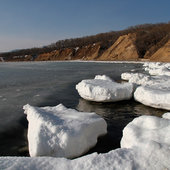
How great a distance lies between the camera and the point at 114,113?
6375 mm

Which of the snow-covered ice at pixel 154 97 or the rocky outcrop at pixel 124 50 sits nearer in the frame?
the snow-covered ice at pixel 154 97

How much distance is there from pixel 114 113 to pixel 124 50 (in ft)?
164

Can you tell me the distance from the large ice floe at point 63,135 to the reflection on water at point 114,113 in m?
0.28

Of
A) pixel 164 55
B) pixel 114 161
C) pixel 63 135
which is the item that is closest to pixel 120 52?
pixel 164 55

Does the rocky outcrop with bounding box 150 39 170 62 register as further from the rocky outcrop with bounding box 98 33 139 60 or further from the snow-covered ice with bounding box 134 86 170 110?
the snow-covered ice with bounding box 134 86 170 110

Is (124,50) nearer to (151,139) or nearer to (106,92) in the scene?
(106,92)

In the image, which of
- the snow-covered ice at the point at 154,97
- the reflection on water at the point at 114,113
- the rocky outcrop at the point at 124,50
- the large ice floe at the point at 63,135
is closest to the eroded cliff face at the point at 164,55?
the rocky outcrop at the point at 124,50

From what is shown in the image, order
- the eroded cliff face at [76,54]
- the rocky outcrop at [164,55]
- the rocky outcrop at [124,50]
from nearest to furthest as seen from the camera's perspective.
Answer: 1. the rocky outcrop at [164,55]
2. the rocky outcrop at [124,50]
3. the eroded cliff face at [76,54]

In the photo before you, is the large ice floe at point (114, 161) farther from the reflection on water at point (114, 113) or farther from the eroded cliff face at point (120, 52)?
the eroded cliff face at point (120, 52)

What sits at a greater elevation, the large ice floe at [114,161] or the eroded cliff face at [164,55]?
the large ice floe at [114,161]

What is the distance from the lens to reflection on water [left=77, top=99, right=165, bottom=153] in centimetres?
432

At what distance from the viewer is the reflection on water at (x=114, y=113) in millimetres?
4320

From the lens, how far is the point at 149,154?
2.72 m

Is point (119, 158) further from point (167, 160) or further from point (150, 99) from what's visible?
point (150, 99)
